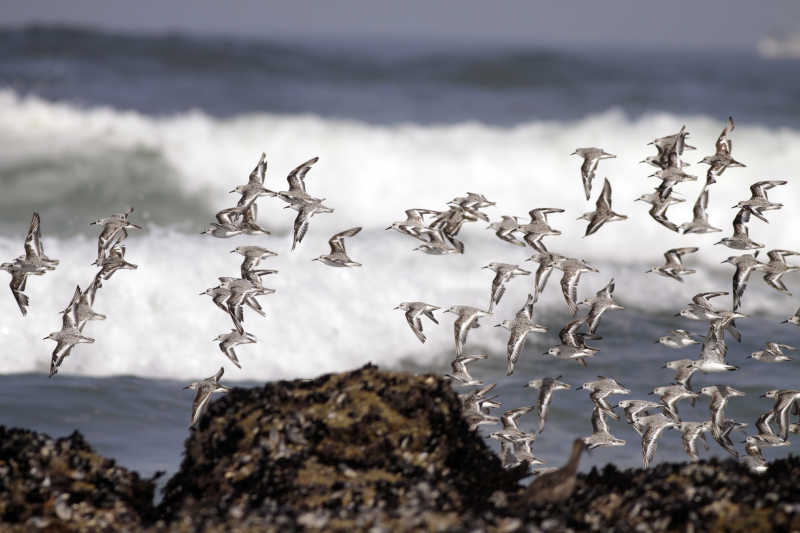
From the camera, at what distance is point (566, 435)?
1193 centimetres

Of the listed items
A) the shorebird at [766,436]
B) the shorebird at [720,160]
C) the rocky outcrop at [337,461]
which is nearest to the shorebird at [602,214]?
the shorebird at [720,160]

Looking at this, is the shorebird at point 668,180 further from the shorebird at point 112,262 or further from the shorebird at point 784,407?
the shorebird at point 112,262

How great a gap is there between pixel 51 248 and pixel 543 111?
19836 millimetres

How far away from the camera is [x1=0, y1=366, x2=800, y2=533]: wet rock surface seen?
20.4ft

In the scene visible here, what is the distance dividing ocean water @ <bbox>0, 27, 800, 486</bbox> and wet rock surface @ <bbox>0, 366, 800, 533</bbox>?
3.26m

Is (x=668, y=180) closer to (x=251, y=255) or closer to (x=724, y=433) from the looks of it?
(x=724, y=433)

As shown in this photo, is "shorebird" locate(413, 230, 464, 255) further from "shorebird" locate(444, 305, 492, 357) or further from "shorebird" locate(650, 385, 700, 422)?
"shorebird" locate(650, 385, 700, 422)

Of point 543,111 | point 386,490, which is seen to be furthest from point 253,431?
point 543,111

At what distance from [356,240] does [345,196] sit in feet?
18.2

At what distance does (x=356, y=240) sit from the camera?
65.5ft

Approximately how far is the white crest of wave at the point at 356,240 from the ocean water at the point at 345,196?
0.06m

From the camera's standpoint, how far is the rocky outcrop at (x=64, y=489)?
6.46 meters

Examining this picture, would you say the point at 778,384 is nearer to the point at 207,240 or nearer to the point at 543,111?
the point at 207,240

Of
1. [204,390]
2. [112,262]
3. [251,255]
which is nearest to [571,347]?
[251,255]
